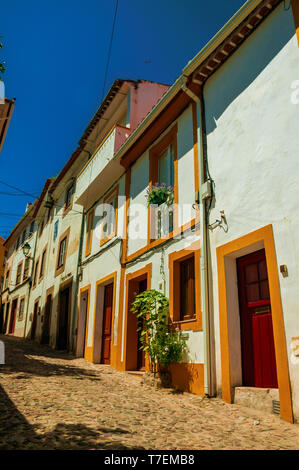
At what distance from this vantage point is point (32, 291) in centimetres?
2088

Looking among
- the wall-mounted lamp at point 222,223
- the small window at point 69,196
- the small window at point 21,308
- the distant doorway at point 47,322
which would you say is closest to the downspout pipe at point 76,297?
the small window at point 69,196

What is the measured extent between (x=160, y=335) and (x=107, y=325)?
4.34m

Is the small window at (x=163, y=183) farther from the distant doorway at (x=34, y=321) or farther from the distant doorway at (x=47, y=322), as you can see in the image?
the distant doorway at (x=34, y=321)

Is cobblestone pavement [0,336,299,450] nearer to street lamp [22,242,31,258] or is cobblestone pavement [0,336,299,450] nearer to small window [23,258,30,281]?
street lamp [22,242,31,258]

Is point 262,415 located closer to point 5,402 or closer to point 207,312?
point 207,312

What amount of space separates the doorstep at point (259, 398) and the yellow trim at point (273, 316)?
19cm

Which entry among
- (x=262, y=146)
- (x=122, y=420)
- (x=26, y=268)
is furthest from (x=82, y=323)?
(x=26, y=268)

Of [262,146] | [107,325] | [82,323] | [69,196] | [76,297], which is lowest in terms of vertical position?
[107,325]

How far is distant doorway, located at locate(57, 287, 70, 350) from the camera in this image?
14.1 meters

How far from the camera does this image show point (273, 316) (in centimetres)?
477

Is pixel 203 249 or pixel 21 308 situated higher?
pixel 21 308

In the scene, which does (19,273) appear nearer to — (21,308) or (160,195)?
(21,308)

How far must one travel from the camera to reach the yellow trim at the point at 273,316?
441 centimetres
